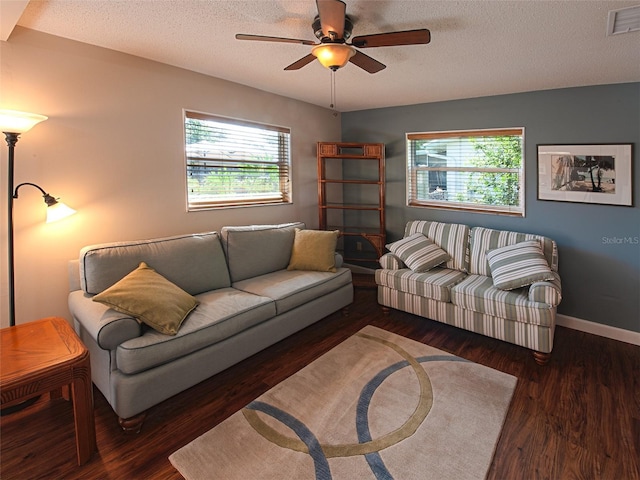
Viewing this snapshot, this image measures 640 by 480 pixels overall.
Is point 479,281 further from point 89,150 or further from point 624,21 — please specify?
point 89,150

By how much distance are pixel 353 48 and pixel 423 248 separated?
7.52ft

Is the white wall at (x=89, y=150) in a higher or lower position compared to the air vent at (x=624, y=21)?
lower

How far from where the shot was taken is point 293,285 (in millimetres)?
3098

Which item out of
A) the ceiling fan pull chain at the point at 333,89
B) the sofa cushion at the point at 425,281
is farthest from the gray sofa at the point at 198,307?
the ceiling fan pull chain at the point at 333,89

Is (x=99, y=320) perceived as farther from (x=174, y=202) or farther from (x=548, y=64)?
(x=548, y=64)

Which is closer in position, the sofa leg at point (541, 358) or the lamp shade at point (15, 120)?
the lamp shade at point (15, 120)

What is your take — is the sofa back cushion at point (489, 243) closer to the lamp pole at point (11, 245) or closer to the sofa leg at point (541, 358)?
the sofa leg at point (541, 358)

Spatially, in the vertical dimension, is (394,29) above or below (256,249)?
above

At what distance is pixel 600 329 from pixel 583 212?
1.13 meters

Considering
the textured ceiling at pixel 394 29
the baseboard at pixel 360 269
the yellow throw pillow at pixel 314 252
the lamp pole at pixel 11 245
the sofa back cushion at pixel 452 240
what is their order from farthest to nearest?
the baseboard at pixel 360 269 < the sofa back cushion at pixel 452 240 < the yellow throw pillow at pixel 314 252 < the lamp pole at pixel 11 245 < the textured ceiling at pixel 394 29

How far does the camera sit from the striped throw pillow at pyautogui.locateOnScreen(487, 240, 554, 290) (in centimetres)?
283

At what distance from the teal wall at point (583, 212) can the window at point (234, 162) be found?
7.10ft

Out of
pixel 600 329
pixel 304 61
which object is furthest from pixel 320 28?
pixel 600 329

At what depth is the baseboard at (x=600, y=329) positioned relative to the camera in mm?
3117
